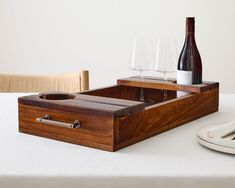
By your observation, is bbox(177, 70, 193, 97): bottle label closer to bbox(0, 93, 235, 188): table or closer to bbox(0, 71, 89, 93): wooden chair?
bbox(0, 93, 235, 188): table

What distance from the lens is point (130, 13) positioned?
3402 mm

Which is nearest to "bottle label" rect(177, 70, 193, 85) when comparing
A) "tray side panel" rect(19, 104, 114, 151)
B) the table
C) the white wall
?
the table

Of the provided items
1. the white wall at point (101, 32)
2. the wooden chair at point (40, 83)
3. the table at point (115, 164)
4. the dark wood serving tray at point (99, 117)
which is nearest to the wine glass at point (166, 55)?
the dark wood serving tray at point (99, 117)

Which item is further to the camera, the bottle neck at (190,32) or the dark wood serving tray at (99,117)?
the bottle neck at (190,32)

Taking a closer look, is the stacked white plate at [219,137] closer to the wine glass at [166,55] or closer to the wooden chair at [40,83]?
the wine glass at [166,55]

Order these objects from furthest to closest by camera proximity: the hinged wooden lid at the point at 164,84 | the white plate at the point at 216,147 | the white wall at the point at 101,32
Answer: the white wall at the point at 101,32 → the hinged wooden lid at the point at 164,84 → the white plate at the point at 216,147

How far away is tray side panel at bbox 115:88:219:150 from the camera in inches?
42.7

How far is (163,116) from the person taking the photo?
4.01 feet

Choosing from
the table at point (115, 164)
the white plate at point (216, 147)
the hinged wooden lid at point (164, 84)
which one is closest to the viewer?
the table at point (115, 164)

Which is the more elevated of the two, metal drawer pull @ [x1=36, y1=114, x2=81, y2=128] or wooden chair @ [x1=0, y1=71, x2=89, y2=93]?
metal drawer pull @ [x1=36, y1=114, x2=81, y2=128]

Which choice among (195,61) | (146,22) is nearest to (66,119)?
(195,61)

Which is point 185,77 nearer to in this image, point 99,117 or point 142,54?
point 142,54

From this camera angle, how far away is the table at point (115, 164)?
90cm

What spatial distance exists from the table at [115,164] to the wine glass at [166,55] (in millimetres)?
333
